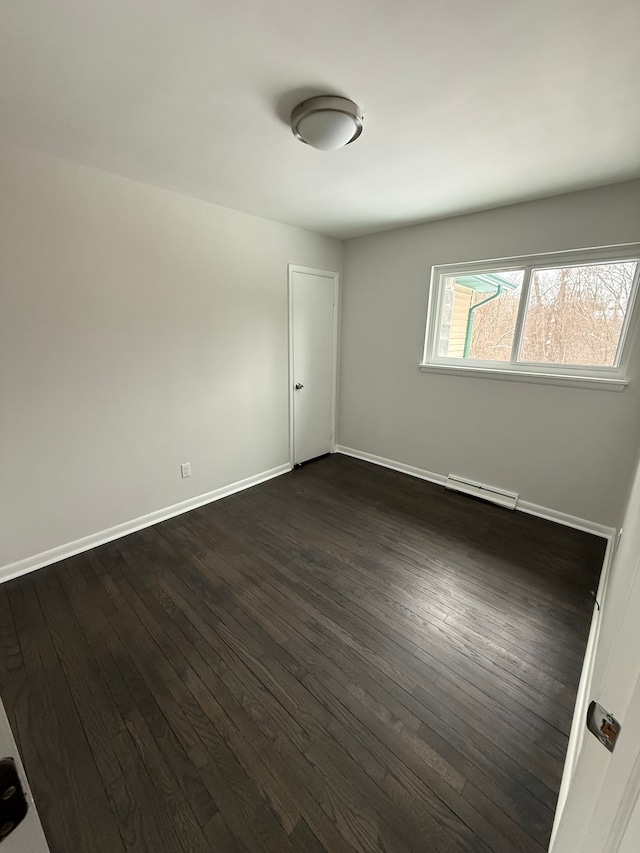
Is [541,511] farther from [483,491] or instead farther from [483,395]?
[483,395]

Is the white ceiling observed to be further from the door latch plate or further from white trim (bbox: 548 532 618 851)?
white trim (bbox: 548 532 618 851)

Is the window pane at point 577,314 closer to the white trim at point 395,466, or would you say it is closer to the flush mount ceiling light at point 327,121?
the white trim at point 395,466

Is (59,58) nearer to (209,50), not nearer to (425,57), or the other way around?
(209,50)

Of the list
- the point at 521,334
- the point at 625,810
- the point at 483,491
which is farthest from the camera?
the point at 483,491

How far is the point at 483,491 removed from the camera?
3256 millimetres

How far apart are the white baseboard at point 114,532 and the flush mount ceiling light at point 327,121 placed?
2.70 meters

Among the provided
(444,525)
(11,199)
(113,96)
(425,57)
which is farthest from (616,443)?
(11,199)

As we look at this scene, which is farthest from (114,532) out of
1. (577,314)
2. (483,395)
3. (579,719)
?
(577,314)

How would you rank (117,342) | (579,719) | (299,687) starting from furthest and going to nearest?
(117,342), (299,687), (579,719)

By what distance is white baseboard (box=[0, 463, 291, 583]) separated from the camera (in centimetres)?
222

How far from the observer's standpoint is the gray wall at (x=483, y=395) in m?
2.52

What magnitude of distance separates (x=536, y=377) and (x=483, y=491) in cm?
112

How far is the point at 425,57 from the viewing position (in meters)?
1.27

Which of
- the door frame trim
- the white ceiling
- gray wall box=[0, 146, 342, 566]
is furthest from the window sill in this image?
gray wall box=[0, 146, 342, 566]
